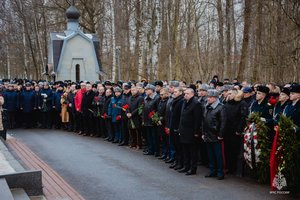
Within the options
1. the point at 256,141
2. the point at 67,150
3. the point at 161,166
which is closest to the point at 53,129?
the point at 67,150

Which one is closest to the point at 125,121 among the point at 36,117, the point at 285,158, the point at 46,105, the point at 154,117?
the point at 154,117

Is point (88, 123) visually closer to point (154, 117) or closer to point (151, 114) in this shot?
point (151, 114)

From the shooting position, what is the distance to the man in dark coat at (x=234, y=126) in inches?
389

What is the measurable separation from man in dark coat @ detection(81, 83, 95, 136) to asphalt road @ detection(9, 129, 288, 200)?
303 centimetres

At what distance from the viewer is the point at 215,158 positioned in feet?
32.4

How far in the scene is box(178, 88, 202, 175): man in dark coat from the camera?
1004 centimetres

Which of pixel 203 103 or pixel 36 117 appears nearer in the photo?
pixel 203 103

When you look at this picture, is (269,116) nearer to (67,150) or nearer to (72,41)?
(67,150)

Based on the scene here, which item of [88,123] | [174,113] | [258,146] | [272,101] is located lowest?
[258,146]

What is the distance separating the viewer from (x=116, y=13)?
121 ft

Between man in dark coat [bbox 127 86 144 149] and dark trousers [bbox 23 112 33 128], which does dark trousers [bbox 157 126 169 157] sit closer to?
man in dark coat [bbox 127 86 144 149]

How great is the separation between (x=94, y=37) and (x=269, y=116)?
2846 cm

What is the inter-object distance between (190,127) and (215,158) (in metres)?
0.93

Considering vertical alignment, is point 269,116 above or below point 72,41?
below
